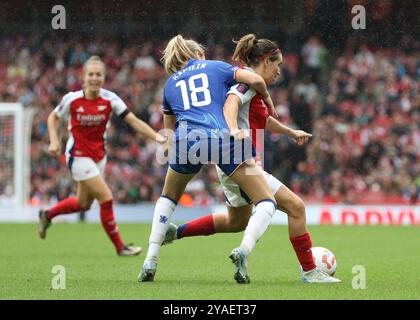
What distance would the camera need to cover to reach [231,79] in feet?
22.8

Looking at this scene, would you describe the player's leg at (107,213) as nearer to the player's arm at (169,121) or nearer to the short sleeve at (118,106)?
the short sleeve at (118,106)

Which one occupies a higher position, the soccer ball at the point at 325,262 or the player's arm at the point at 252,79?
the player's arm at the point at 252,79

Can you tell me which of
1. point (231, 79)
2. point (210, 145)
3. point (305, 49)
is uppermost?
point (305, 49)

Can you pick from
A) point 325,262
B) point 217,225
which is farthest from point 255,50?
point 325,262

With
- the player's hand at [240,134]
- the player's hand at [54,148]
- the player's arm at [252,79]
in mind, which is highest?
the player's arm at [252,79]

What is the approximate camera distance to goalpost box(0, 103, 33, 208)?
19609mm

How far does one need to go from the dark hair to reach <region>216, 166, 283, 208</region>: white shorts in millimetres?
916

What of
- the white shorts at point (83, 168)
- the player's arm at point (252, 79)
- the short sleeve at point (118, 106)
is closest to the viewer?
the player's arm at point (252, 79)

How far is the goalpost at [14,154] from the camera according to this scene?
772 inches

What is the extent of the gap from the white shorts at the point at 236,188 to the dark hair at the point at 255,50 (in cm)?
92

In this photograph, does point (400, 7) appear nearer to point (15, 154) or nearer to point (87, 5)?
point (87, 5)

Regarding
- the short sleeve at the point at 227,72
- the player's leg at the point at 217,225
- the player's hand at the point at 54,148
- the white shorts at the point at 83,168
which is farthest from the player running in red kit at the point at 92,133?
the short sleeve at the point at 227,72
